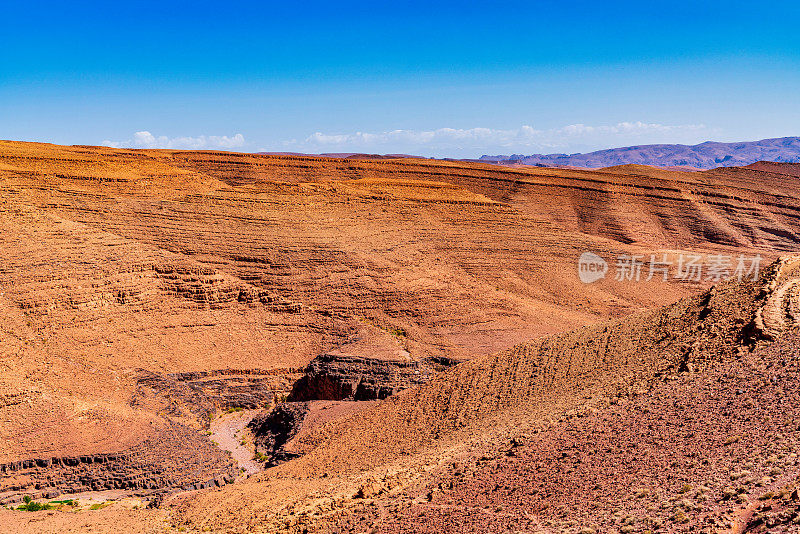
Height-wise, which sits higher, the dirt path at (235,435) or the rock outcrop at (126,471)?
the rock outcrop at (126,471)

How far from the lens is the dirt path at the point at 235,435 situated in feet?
73.1

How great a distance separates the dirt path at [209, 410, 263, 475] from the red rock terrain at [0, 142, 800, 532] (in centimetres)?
63

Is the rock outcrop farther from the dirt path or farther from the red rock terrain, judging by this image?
the dirt path

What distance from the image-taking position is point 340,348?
2917cm

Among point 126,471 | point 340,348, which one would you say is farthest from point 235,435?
point 340,348

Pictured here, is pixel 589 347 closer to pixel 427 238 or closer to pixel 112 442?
pixel 112 442

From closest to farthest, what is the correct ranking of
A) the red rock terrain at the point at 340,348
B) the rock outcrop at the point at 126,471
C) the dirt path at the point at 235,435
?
the red rock terrain at the point at 340,348, the rock outcrop at the point at 126,471, the dirt path at the point at 235,435

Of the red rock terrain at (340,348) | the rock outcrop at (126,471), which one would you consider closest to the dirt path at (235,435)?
the red rock terrain at (340,348)

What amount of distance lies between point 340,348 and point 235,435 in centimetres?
630

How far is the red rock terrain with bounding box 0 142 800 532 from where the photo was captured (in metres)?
12.0

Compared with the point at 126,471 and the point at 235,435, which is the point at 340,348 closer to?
the point at 235,435

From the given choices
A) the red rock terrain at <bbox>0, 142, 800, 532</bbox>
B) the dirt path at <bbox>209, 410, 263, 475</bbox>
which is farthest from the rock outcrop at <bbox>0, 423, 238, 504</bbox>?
the dirt path at <bbox>209, 410, 263, 475</bbox>

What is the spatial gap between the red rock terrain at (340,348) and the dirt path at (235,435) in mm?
626

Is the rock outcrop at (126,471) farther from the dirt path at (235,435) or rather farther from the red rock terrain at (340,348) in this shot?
the dirt path at (235,435)
